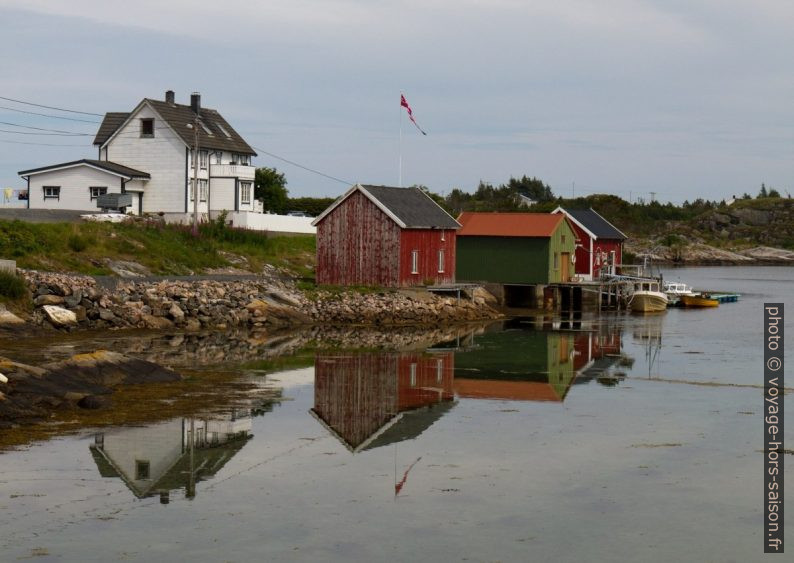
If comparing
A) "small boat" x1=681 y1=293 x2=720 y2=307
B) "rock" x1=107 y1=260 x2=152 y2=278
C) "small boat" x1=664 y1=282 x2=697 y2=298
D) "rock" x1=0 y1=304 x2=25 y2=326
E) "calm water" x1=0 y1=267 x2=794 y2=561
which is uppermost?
"rock" x1=107 y1=260 x2=152 y2=278

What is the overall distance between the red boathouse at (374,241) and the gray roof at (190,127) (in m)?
17.5

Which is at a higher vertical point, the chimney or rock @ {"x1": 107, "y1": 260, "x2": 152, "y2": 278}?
the chimney

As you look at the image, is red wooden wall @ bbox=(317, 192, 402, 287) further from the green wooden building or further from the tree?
the tree

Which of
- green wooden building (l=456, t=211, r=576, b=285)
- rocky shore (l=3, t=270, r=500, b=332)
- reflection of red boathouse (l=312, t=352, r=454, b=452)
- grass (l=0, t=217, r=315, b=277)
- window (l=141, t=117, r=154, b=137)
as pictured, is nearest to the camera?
reflection of red boathouse (l=312, t=352, r=454, b=452)

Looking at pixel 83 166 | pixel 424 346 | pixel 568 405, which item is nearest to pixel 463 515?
pixel 568 405

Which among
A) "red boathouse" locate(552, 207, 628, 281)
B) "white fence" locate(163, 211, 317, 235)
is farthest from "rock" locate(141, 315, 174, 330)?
"red boathouse" locate(552, 207, 628, 281)

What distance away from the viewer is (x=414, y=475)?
19.3 m

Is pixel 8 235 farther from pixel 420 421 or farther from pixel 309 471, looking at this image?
pixel 309 471

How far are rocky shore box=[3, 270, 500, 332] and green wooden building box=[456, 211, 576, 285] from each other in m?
5.69

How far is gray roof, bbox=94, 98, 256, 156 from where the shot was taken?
64.6m

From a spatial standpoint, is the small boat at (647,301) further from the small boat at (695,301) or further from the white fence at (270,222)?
the white fence at (270,222)

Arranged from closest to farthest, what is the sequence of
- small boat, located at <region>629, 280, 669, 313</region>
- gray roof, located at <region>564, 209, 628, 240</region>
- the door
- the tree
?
the door < small boat, located at <region>629, 280, 669, 313</region> < gray roof, located at <region>564, 209, 628, 240</region> < the tree

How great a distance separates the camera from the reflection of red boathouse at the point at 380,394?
76.2ft

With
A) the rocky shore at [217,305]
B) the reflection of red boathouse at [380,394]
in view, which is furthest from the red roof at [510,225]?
the reflection of red boathouse at [380,394]
